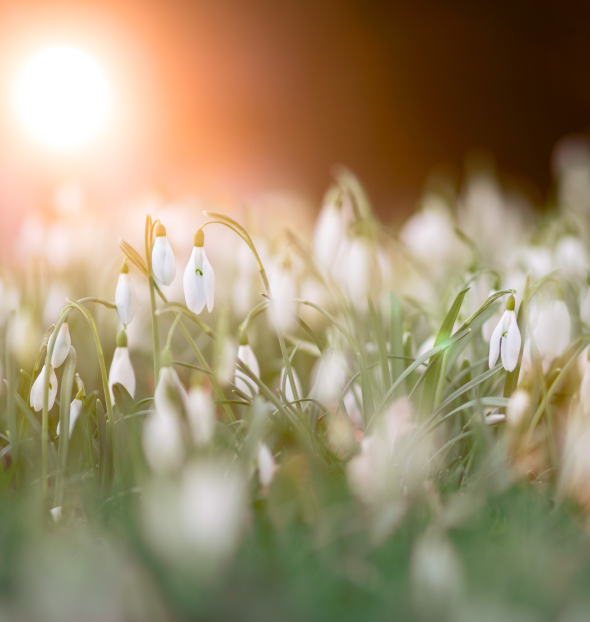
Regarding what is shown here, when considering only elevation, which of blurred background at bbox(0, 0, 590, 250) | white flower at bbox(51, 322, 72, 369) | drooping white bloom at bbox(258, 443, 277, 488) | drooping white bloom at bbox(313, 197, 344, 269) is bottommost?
drooping white bloom at bbox(258, 443, 277, 488)

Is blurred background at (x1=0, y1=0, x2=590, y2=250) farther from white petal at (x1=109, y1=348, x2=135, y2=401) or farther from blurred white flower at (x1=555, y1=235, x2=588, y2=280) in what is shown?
white petal at (x1=109, y1=348, x2=135, y2=401)

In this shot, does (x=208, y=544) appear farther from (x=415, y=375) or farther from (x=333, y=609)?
(x=415, y=375)

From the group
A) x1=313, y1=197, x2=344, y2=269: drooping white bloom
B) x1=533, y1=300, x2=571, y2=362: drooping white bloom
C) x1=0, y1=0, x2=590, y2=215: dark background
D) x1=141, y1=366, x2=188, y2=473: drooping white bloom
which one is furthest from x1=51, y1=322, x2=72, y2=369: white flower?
x1=0, y1=0, x2=590, y2=215: dark background

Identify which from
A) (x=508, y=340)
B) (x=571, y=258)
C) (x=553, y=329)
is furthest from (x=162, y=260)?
(x=571, y=258)

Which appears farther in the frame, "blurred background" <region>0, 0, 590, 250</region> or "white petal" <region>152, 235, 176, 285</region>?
"blurred background" <region>0, 0, 590, 250</region>

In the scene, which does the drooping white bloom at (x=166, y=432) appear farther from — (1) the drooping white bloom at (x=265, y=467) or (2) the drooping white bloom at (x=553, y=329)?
(2) the drooping white bloom at (x=553, y=329)

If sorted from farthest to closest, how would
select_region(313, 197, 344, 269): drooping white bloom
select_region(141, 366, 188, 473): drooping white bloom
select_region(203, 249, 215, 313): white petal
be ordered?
1. select_region(313, 197, 344, 269): drooping white bloom
2. select_region(203, 249, 215, 313): white petal
3. select_region(141, 366, 188, 473): drooping white bloom

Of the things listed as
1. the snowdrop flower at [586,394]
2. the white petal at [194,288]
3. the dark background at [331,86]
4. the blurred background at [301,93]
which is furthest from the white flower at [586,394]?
the dark background at [331,86]

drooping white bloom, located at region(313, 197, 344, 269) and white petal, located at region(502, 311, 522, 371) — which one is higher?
drooping white bloom, located at region(313, 197, 344, 269)

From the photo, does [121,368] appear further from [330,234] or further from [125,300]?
[330,234]
